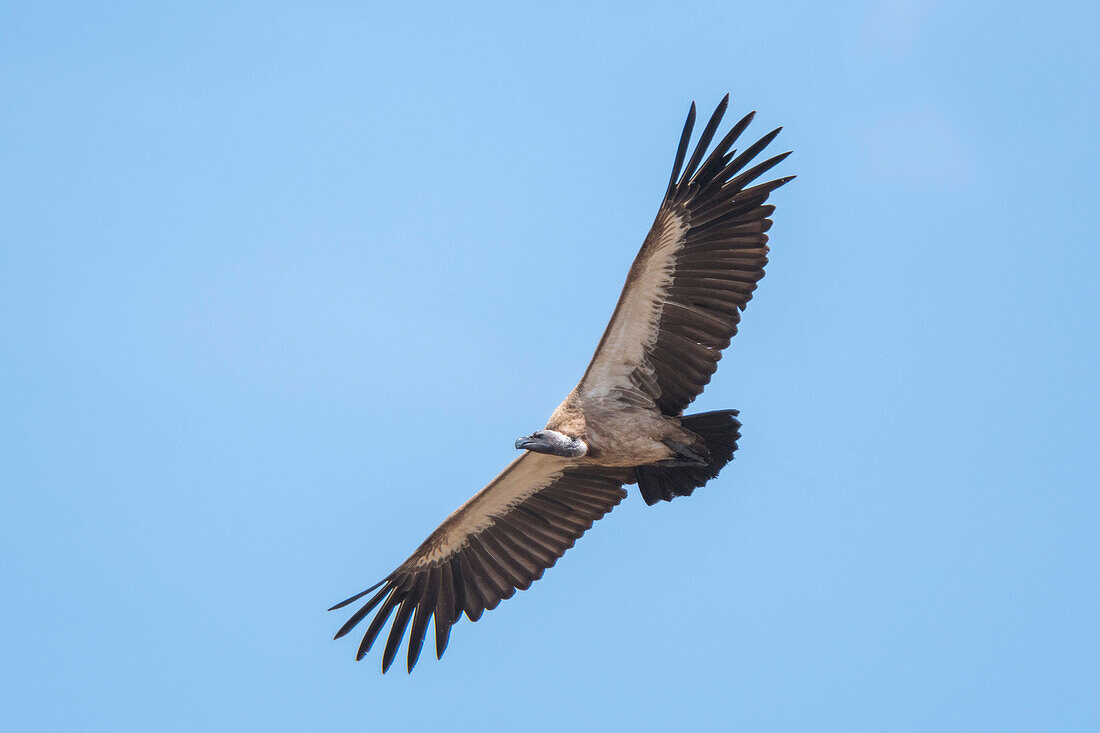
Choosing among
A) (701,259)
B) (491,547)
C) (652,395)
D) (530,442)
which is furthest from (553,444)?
(701,259)

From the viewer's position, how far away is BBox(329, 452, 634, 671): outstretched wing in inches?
517

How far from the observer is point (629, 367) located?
12305 millimetres

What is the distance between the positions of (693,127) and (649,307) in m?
1.71

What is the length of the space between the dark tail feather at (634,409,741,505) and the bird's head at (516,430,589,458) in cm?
79

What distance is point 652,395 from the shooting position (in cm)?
1232

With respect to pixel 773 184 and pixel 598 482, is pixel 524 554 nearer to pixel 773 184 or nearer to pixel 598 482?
pixel 598 482

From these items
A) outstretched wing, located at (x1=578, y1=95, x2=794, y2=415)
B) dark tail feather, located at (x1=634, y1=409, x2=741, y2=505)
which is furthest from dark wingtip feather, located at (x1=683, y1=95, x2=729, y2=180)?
dark tail feather, located at (x1=634, y1=409, x2=741, y2=505)

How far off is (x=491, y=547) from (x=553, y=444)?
1866 mm

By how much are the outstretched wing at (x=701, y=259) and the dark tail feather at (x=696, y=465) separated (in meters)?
0.57

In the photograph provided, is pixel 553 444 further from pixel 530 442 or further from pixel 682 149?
pixel 682 149

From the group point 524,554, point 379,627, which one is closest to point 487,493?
point 524,554

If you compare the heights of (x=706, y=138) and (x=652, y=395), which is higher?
(x=706, y=138)

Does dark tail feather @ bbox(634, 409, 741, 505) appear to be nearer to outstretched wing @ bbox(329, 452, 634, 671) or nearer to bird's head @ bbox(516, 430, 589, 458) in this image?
outstretched wing @ bbox(329, 452, 634, 671)

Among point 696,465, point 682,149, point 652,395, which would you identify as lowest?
point 696,465
